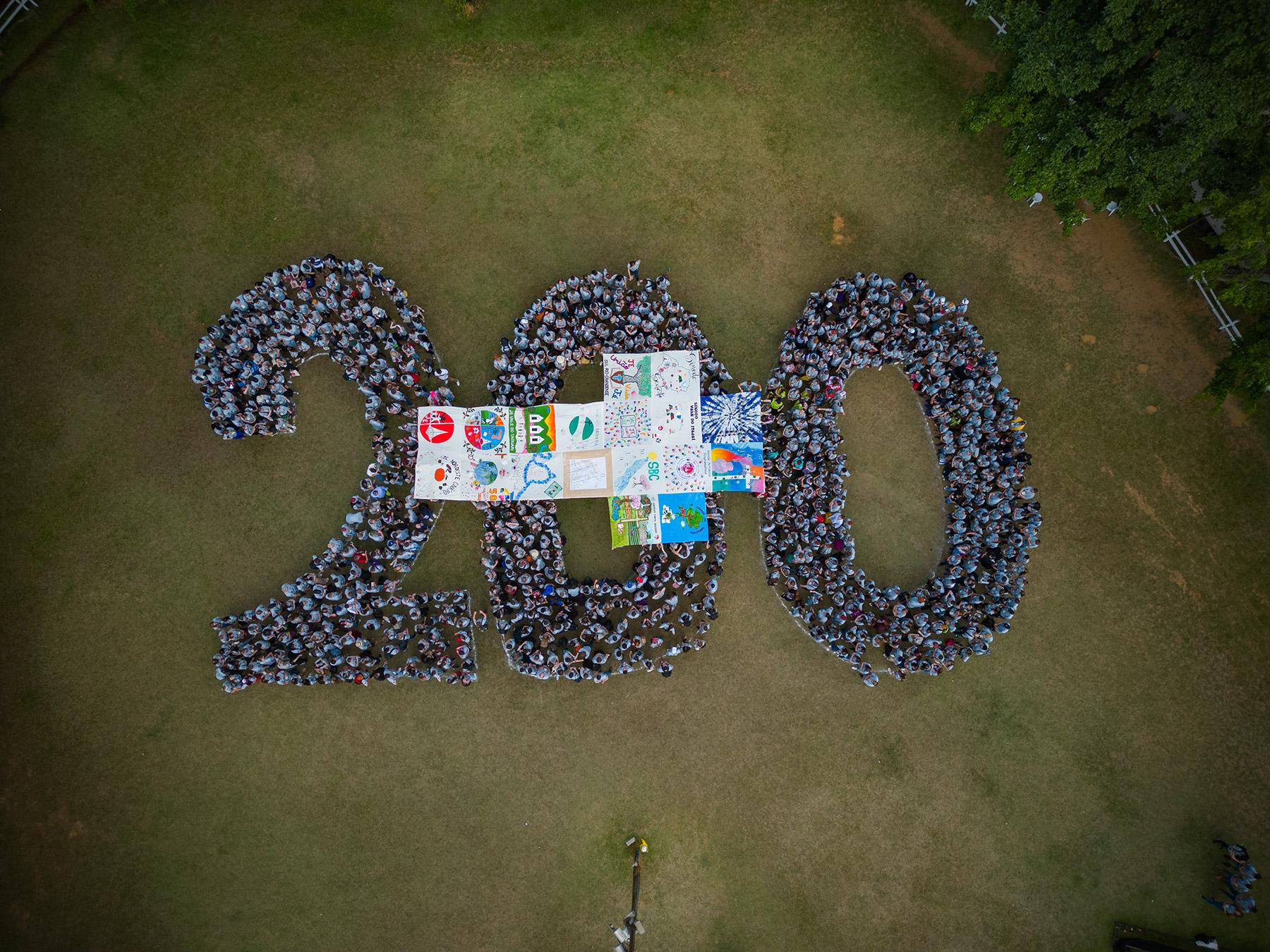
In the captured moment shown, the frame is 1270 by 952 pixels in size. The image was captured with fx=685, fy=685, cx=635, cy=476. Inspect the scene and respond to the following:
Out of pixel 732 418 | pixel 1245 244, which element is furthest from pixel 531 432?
pixel 1245 244

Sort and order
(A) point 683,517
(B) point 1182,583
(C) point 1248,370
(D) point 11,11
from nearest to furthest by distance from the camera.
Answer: (C) point 1248,370, (A) point 683,517, (B) point 1182,583, (D) point 11,11

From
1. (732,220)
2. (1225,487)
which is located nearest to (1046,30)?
(732,220)

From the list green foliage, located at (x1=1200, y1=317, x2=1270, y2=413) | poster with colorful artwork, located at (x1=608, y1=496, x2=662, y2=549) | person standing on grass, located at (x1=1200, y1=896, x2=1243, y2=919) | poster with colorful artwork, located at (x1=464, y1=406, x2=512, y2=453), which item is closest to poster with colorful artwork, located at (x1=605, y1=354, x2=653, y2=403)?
poster with colorful artwork, located at (x1=608, y1=496, x2=662, y2=549)

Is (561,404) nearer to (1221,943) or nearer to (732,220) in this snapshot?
(732,220)

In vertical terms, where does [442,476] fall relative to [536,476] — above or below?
above

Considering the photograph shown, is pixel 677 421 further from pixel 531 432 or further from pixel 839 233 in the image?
pixel 839 233

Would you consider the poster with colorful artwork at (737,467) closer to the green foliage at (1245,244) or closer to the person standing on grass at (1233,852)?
the green foliage at (1245,244)
